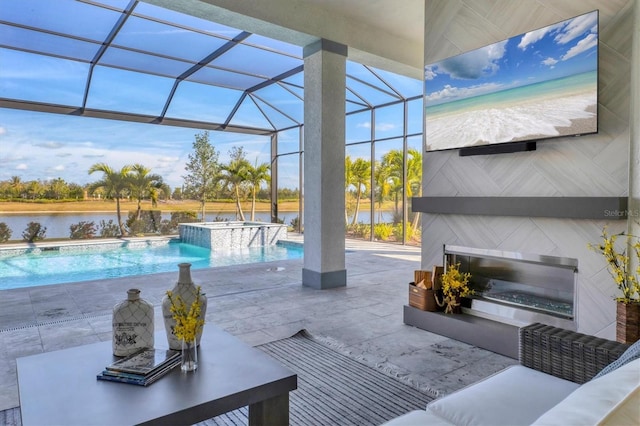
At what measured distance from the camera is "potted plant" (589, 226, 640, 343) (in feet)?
8.01

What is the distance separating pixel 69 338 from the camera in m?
3.46

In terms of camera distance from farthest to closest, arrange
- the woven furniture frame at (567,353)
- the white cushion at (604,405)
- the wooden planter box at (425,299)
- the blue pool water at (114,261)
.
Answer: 1. the blue pool water at (114,261)
2. the wooden planter box at (425,299)
3. the woven furniture frame at (567,353)
4. the white cushion at (604,405)

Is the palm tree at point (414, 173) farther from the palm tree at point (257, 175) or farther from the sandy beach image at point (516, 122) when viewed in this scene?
the sandy beach image at point (516, 122)

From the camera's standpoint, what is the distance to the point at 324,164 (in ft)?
17.6

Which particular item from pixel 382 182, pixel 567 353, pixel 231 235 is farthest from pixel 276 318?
pixel 231 235

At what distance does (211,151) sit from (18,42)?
6962 mm

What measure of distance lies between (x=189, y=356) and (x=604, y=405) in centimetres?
148

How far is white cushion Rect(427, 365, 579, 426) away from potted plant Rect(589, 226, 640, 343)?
36.8 inches

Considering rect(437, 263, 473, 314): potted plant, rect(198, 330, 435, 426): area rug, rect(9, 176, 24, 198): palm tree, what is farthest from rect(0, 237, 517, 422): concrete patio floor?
rect(9, 176, 24, 198): palm tree

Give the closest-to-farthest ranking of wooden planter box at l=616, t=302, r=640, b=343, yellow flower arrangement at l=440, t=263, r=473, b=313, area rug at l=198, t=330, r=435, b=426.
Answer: area rug at l=198, t=330, r=435, b=426
wooden planter box at l=616, t=302, r=640, b=343
yellow flower arrangement at l=440, t=263, r=473, b=313

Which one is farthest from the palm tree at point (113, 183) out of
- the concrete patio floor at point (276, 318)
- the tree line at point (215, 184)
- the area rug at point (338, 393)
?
the area rug at point (338, 393)

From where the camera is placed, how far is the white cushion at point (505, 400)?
148 cm

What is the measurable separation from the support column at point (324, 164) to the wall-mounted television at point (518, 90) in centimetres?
169

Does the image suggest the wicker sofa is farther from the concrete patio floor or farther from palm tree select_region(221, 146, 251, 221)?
palm tree select_region(221, 146, 251, 221)
